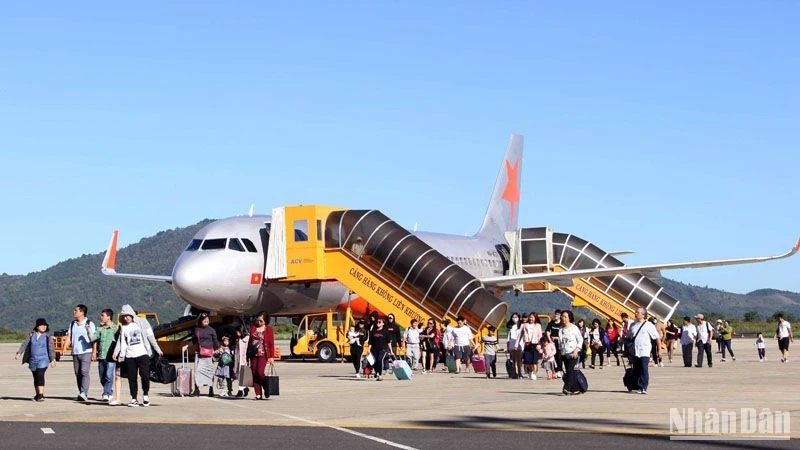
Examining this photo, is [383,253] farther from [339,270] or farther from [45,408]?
[45,408]

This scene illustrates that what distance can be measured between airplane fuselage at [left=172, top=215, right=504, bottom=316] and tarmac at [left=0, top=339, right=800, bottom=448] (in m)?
6.37

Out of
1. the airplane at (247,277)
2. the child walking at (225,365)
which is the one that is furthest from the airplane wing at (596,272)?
the child walking at (225,365)

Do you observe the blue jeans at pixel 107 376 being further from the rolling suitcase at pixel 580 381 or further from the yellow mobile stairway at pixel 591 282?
the yellow mobile stairway at pixel 591 282

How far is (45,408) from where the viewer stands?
21391mm

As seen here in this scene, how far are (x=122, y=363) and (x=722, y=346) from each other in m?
26.6

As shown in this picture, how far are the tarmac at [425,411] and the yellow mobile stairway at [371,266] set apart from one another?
676cm

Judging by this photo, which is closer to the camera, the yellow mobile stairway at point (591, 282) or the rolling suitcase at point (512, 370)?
the rolling suitcase at point (512, 370)

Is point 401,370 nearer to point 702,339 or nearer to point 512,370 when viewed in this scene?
point 512,370

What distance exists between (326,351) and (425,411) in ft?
65.6

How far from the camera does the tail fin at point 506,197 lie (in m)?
59.8

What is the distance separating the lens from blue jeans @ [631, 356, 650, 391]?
24.0 metres

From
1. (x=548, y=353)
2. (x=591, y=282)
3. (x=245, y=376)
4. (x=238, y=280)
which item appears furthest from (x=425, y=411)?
(x=591, y=282)

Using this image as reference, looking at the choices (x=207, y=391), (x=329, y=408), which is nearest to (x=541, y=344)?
(x=207, y=391)

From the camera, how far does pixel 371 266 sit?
38.0 m
